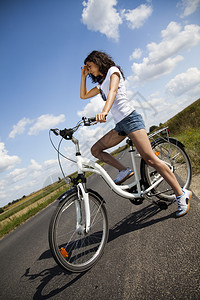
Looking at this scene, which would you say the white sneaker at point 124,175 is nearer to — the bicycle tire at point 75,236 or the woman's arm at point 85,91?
the bicycle tire at point 75,236

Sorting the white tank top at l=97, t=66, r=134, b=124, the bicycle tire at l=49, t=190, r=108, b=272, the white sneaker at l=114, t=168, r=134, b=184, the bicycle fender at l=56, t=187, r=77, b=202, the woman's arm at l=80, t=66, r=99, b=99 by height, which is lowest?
the bicycle tire at l=49, t=190, r=108, b=272

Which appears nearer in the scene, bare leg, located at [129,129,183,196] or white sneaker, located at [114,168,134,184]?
bare leg, located at [129,129,183,196]

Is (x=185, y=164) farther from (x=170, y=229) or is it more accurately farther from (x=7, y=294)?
(x=7, y=294)

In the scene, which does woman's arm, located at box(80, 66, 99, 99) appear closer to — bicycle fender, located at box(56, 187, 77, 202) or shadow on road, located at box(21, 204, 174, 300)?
bicycle fender, located at box(56, 187, 77, 202)

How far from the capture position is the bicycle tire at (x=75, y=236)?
2.20 meters

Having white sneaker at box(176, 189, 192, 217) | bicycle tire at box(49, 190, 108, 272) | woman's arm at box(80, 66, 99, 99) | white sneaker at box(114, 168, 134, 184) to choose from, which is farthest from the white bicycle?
woman's arm at box(80, 66, 99, 99)

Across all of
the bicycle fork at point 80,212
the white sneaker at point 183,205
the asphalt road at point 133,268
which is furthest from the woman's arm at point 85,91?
the asphalt road at point 133,268

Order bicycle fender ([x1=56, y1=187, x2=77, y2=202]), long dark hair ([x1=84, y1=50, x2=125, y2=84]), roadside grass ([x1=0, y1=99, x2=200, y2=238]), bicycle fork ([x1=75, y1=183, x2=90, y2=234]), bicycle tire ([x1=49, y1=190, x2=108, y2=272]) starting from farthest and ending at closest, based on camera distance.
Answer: roadside grass ([x1=0, y1=99, x2=200, y2=238]) → long dark hair ([x1=84, y1=50, x2=125, y2=84]) → bicycle fork ([x1=75, y1=183, x2=90, y2=234]) → bicycle fender ([x1=56, y1=187, x2=77, y2=202]) → bicycle tire ([x1=49, y1=190, x2=108, y2=272])

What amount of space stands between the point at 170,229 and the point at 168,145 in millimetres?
1554

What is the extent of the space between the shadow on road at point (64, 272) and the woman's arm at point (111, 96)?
1.82m

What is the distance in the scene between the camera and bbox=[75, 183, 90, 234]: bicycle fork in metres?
2.48

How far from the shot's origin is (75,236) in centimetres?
280

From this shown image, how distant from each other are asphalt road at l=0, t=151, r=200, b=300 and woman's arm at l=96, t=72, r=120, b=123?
1.72 m

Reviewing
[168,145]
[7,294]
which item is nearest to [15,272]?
[7,294]
